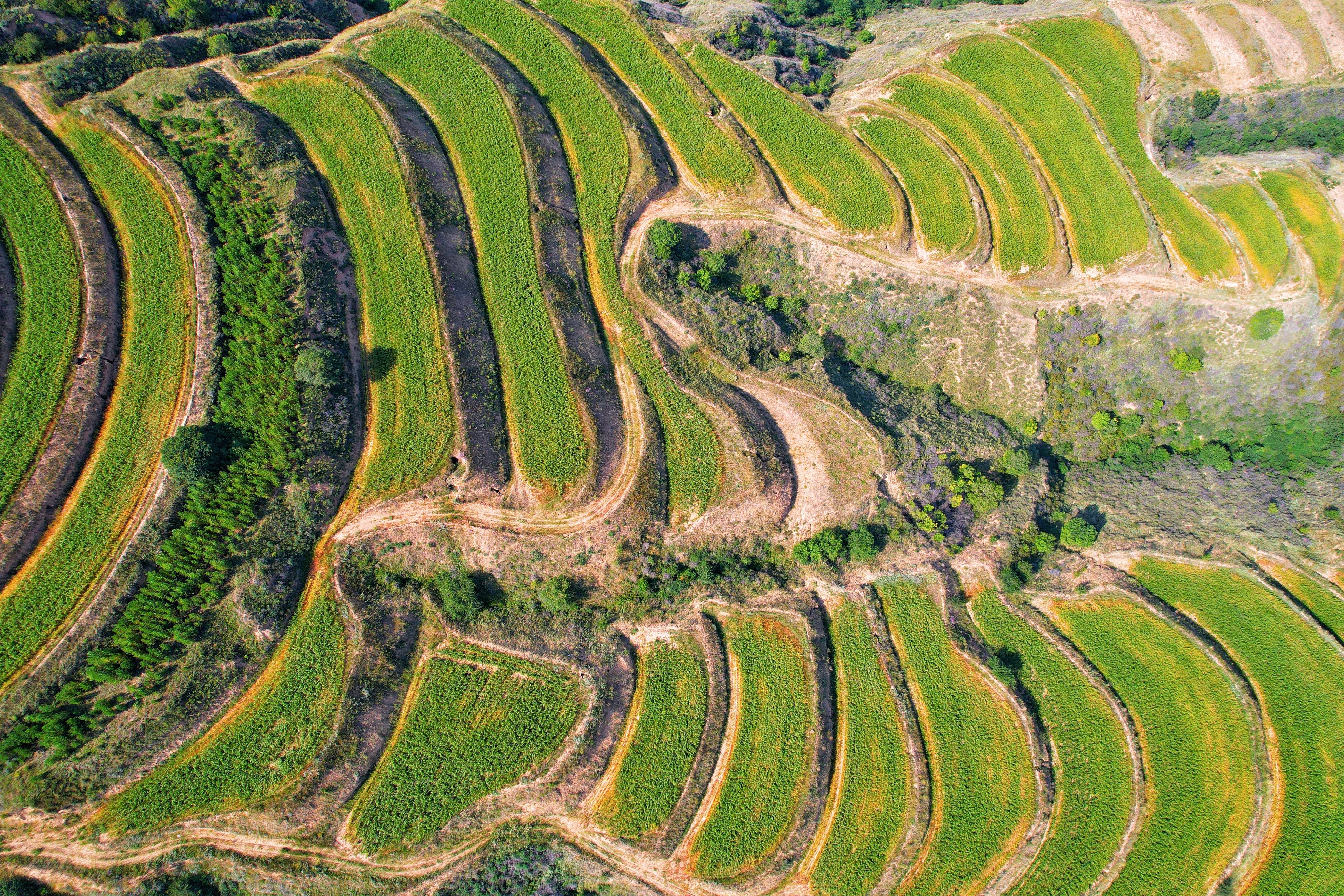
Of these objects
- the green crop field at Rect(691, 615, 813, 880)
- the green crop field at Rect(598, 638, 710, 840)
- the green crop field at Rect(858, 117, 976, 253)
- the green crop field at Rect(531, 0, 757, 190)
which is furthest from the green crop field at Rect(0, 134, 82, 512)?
the green crop field at Rect(858, 117, 976, 253)

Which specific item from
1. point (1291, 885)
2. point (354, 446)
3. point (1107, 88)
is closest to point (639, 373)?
point (354, 446)

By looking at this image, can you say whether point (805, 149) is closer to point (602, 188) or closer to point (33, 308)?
point (602, 188)

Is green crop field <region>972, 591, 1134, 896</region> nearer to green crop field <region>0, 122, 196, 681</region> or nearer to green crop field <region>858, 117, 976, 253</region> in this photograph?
green crop field <region>858, 117, 976, 253</region>

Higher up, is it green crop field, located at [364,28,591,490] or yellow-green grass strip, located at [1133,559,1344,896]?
green crop field, located at [364,28,591,490]

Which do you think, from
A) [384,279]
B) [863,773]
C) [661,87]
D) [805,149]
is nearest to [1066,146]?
[805,149]

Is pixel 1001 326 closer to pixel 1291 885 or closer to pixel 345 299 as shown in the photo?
pixel 1291 885

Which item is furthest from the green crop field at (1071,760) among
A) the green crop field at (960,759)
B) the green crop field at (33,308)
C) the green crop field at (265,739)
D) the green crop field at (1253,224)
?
the green crop field at (33,308)
